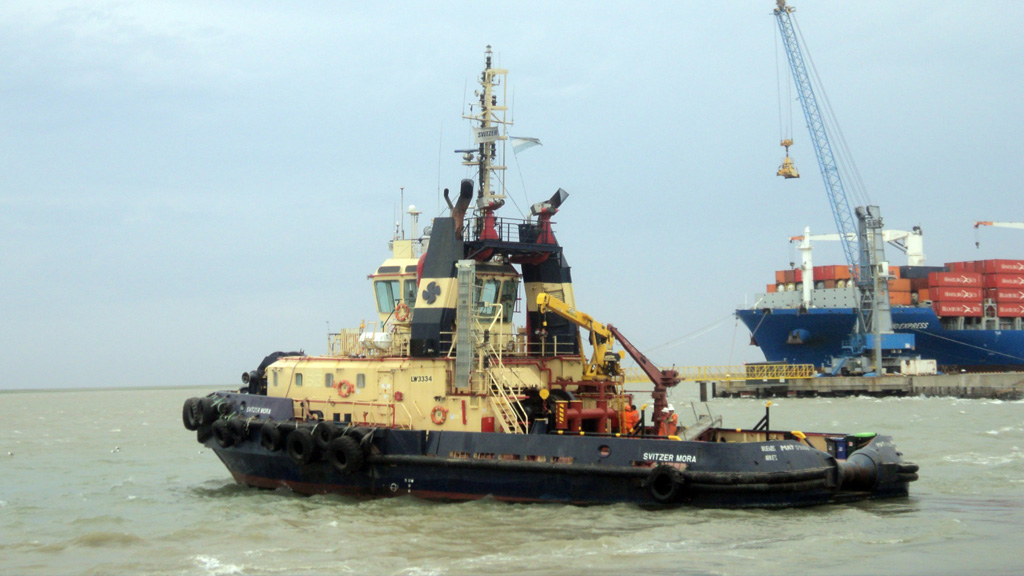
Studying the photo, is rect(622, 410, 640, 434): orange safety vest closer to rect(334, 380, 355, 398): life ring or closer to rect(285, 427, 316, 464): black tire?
rect(334, 380, 355, 398): life ring

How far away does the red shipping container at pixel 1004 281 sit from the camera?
200ft

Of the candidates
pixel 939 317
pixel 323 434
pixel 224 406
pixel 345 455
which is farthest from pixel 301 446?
pixel 939 317

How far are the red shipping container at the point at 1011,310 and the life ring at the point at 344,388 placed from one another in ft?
178

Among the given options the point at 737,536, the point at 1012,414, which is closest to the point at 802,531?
the point at 737,536

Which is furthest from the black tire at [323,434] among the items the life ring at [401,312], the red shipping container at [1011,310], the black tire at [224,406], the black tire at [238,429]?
the red shipping container at [1011,310]

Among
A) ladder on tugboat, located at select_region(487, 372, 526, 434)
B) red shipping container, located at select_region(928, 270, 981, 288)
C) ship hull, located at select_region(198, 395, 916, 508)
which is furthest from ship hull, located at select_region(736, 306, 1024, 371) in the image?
ladder on tugboat, located at select_region(487, 372, 526, 434)

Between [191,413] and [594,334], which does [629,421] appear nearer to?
[594,334]

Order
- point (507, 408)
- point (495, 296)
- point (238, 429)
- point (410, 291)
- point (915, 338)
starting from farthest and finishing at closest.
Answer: point (915, 338) < point (410, 291) < point (238, 429) < point (495, 296) < point (507, 408)

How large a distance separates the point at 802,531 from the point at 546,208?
6.98 m

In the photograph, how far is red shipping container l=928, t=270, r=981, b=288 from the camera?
60625 mm

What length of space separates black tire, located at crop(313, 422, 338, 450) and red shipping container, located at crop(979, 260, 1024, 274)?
56.6 m

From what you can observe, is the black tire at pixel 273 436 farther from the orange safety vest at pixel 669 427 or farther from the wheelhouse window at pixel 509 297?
the orange safety vest at pixel 669 427

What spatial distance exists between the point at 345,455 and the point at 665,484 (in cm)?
506

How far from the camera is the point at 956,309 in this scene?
59.6 meters
